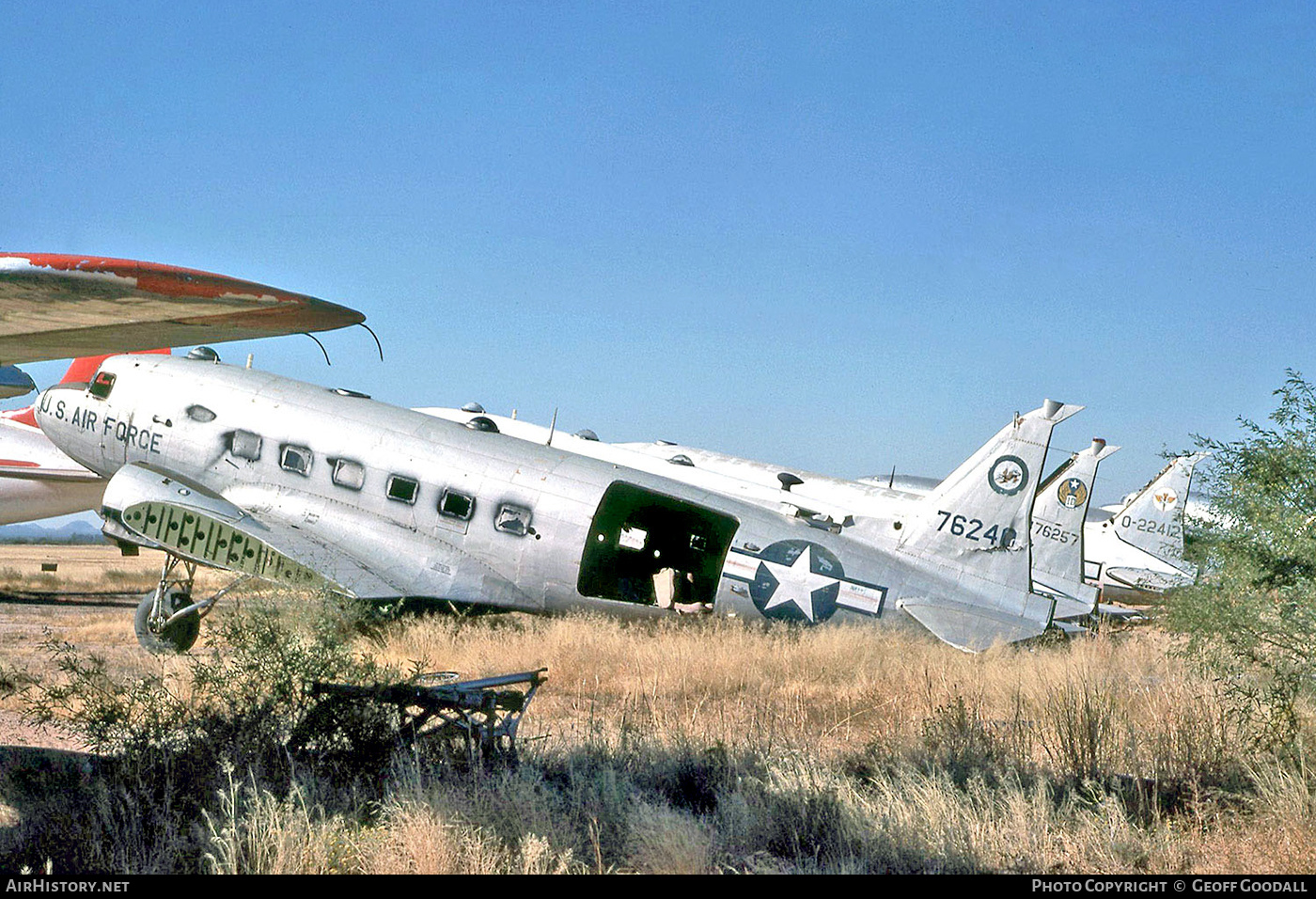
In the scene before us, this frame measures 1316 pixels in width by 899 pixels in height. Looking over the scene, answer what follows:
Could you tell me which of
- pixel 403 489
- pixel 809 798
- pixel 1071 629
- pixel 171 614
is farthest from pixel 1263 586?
pixel 171 614

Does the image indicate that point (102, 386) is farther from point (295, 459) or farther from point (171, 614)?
point (171, 614)

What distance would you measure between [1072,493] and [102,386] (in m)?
20.5

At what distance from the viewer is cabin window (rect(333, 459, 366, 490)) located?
1666 cm

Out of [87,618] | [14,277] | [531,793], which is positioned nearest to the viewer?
[14,277]

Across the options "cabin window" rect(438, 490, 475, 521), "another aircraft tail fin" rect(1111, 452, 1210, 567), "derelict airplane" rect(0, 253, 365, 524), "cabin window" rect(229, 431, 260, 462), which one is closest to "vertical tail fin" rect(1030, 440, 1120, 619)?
"another aircraft tail fin" rect(1111, 452, 1210, 567)

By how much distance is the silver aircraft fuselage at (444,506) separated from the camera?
52.2 feet

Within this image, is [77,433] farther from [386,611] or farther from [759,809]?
[759,809]

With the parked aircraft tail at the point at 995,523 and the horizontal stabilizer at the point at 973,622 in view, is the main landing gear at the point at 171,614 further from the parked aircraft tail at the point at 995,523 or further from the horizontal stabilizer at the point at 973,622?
the parked aircraft tail at the point at 995,523

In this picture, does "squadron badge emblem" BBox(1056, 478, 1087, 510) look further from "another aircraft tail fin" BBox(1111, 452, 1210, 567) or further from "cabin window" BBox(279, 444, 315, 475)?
"cabin window" BBox(279, 444, 315, 475)

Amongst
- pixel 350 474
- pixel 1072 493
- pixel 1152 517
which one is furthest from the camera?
pixel 1152 517

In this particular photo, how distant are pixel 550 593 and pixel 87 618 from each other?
1066 cm

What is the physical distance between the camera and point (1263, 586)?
27.6 feet

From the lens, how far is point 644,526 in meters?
19.4
